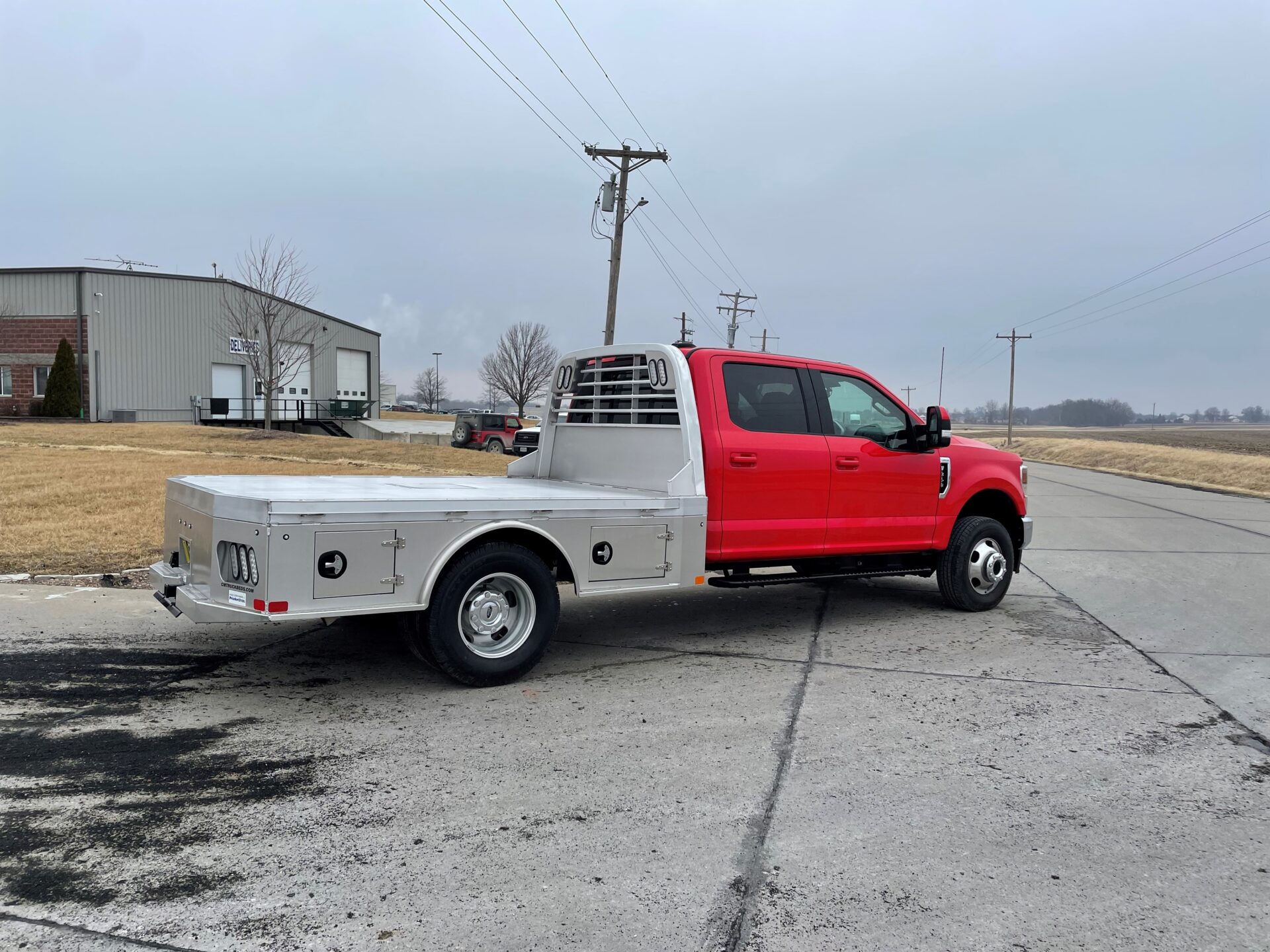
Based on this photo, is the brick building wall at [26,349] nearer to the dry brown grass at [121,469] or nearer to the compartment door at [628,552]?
the dry brown grass at [121,469]

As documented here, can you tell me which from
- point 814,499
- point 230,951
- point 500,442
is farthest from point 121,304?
point 230,951

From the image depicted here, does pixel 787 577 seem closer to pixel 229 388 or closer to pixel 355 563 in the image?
pixel 355 563

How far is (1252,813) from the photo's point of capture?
395 centimetres

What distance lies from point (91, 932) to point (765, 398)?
5.14 meters

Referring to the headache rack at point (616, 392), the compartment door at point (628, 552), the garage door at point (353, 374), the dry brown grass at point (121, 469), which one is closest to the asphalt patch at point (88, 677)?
the compartment door at point (628, 552)

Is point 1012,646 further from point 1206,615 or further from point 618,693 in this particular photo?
point 618,693

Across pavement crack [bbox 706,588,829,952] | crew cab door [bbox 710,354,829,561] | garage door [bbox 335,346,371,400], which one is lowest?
pavement crack [bbox 706,588,829,952]

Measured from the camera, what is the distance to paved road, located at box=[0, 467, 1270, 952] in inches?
120

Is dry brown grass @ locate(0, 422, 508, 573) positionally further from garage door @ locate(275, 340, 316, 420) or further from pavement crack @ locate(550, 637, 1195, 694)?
garage door @ locate(275, 340, 316, 420)

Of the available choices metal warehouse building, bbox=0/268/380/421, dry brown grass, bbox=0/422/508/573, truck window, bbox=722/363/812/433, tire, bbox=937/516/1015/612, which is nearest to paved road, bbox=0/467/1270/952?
tire, bbox=937/516/1015/612

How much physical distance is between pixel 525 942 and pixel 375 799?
49.9 inches

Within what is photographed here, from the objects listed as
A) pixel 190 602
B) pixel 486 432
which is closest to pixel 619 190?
pixel 486 432

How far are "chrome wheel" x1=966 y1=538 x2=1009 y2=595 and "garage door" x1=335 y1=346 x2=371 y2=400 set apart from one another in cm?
4819

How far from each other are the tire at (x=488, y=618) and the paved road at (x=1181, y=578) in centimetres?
395
